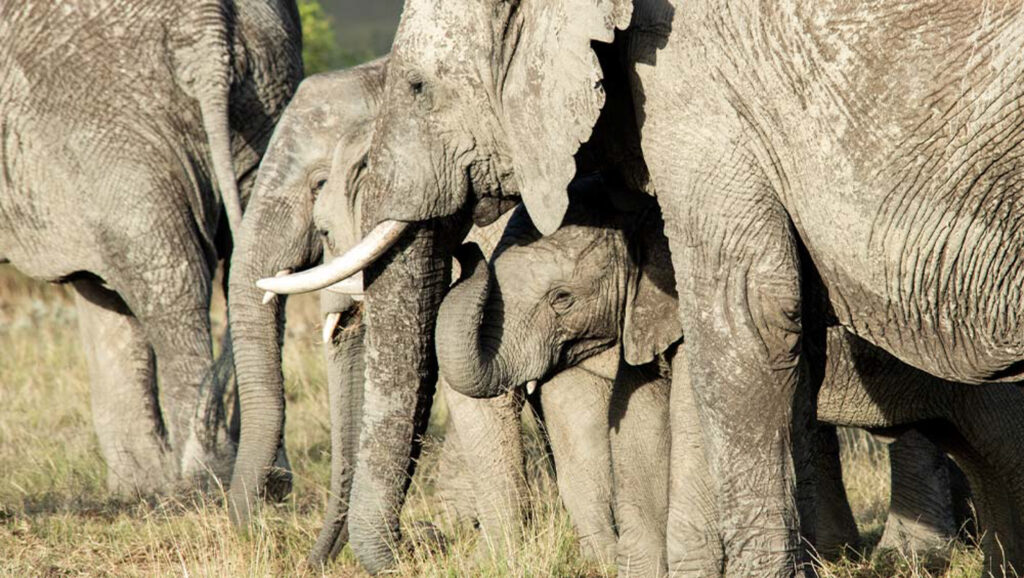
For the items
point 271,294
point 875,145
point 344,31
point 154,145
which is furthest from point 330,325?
point 344,31

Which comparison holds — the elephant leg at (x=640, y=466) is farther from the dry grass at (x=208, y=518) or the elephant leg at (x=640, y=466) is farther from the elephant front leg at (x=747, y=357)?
the elephant front leg at (x=747, y=357)

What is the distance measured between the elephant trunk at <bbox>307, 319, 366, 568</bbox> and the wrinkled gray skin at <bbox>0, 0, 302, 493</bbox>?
863 millimetres

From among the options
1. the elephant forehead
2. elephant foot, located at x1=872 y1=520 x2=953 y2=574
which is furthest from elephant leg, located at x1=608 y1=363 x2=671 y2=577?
elephant foot, located at x1=872 y1=520 x2=953 y2=574

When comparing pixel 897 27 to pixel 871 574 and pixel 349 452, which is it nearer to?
pixel 871 574

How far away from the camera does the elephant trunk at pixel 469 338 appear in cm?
476

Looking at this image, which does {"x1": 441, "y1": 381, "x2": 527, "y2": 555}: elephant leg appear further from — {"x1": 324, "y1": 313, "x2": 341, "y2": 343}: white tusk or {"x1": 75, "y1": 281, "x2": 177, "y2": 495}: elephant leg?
{"x1": 75, "y1": 281, "x2": 177, "y2": 495}: elephant leg

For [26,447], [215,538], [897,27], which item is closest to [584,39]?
[897,27]

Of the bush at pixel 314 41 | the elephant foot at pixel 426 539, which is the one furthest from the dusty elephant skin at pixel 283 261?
the bush at pixel 314 41

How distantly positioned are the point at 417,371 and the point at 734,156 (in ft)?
4.09

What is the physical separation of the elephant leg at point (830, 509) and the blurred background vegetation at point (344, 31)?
8.58 meters

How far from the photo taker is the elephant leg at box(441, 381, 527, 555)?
223 inches

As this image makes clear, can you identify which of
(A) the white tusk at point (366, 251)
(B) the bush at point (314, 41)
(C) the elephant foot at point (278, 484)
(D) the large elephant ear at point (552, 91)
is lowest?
(C) the elephant foot at point (278, 484)

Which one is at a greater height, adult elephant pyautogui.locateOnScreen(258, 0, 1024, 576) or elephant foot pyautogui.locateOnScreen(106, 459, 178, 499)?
adult elephant pyautogui.locateOnScreen(258, 0, 1024, 576)

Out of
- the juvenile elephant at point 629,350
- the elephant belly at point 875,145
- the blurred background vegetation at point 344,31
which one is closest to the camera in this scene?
the elephant belly at point 875,145
